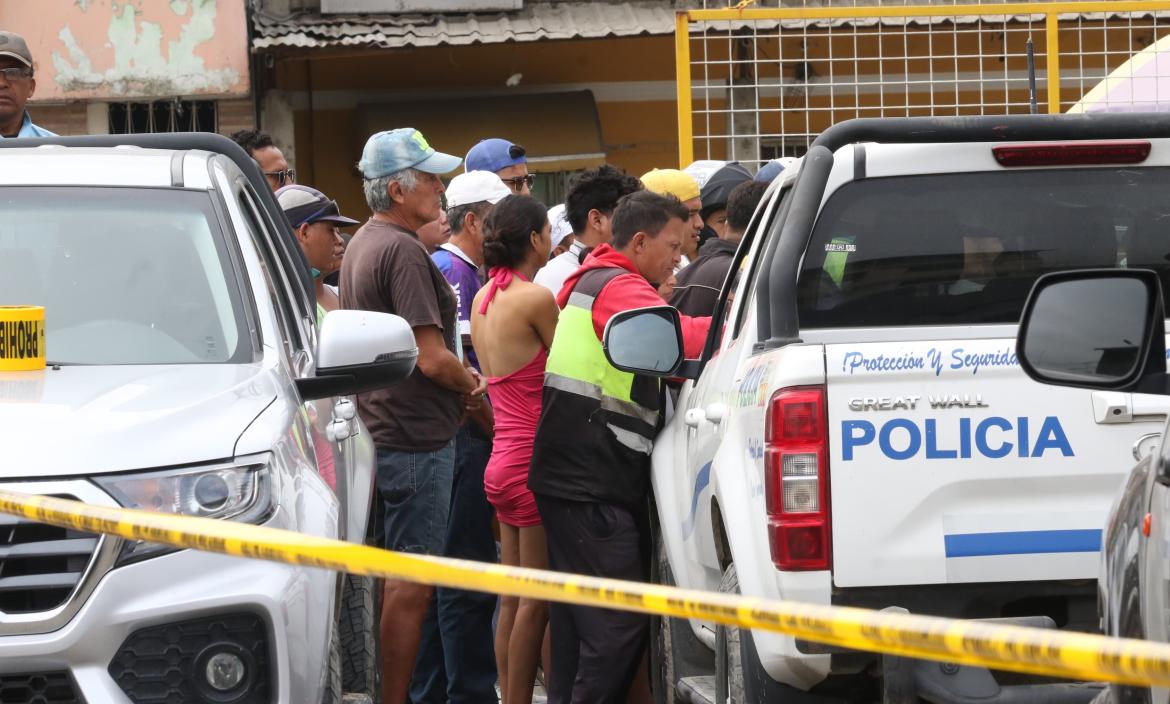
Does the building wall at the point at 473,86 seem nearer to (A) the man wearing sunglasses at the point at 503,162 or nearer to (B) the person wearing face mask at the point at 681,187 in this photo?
(A) the man wearing sunglasses at the point at 503,162

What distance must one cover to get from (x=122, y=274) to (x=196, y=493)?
3.68 ft

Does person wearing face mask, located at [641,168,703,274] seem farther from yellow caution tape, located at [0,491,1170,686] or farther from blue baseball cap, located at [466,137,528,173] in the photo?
yellow caution tape, located at [0,491,1170,686]

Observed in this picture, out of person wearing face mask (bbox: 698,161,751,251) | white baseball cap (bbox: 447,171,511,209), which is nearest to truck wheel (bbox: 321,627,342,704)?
white baseball cap (bbox: 447,171,511,209)

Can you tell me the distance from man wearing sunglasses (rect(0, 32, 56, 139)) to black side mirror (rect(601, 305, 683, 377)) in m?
2.85

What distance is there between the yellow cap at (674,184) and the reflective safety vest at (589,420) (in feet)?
6.42

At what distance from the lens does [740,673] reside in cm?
445

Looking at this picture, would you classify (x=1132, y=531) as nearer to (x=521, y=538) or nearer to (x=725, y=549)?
(x=725, y=549)

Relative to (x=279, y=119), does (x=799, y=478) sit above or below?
below

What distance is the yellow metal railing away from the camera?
903 centimetres

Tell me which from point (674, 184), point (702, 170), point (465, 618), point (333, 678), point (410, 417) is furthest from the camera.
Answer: point (702, 170)

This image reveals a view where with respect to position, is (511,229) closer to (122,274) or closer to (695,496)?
(695,496)

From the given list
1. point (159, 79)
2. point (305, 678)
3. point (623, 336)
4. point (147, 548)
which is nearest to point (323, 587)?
point (305, 678)

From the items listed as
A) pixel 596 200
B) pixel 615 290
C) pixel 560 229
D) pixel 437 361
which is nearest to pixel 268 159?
pixel 560 229

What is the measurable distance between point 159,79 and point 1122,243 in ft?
36.7
